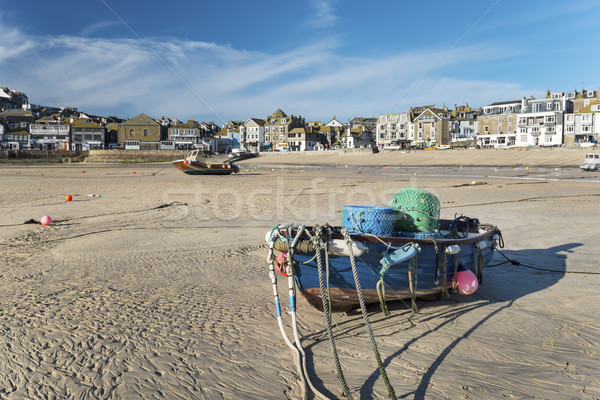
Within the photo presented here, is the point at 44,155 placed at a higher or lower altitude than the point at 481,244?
higher

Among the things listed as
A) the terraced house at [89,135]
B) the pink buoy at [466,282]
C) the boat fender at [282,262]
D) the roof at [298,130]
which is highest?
the roof at [298,130]

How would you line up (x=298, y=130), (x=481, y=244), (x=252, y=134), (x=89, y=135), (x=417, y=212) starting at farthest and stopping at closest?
(x=252, y=134) → (x=298, y=130) → (x=89, y=135) → (x=481, y=244) → (x=417, y=212)

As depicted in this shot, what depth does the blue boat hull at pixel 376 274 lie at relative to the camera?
19.9 ft

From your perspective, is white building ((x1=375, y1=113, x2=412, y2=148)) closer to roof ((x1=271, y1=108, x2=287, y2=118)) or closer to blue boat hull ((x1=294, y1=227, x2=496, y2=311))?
roof ((x1=271, y1=108, x2=287, y2=118))

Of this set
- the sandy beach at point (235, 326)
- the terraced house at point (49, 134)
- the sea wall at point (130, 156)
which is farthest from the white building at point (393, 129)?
the sandy beach at point (235, 326)

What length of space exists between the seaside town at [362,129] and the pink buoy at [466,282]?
73248 mm

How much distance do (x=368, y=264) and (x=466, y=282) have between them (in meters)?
1.84

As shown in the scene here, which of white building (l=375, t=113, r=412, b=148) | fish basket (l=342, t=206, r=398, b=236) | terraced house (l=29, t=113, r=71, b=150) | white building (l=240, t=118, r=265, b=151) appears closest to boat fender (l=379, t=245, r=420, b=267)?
fish basket (l=342, t=206, r=398, b=236)

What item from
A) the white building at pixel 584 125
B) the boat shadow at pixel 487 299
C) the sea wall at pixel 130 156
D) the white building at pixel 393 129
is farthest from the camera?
the white building at pixel 393 129

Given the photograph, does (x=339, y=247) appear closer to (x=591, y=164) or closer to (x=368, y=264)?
(x=368, y=264)

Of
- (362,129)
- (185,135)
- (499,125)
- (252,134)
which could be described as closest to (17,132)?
(185,135)

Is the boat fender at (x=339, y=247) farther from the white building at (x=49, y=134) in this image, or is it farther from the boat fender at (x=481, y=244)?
the white building at (x=49, y=134)

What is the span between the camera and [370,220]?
651 centimetres

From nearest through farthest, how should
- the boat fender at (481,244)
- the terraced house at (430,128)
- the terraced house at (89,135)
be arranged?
1. the boat fender at (481,244)
2. the terraced house at (430,128)
3. the terraced house at (89,135)
